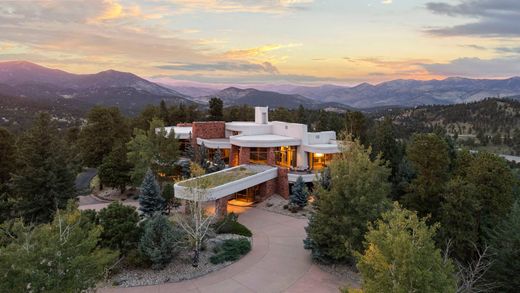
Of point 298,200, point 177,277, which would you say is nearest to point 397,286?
point 177,277

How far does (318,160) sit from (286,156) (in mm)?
3326

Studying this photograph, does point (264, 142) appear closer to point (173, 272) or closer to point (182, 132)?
point (182, 132)

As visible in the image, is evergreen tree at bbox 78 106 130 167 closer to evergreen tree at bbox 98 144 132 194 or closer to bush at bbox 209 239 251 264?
evergreen tree at bbox 98 144 132 194

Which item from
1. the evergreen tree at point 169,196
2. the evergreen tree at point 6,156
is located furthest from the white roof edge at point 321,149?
the evergreen tree at point 6,156

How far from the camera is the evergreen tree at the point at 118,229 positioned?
17.3 m

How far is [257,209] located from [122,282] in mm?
14072

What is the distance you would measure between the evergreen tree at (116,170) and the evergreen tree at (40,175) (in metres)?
9.16

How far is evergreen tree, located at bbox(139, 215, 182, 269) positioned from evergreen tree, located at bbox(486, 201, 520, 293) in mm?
15139

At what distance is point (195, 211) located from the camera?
17.9m

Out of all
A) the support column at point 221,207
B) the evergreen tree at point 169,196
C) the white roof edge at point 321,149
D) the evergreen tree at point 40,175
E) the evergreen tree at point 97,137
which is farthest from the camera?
the evergreen tree at point 97,137

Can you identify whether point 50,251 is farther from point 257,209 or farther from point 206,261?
point 257,209

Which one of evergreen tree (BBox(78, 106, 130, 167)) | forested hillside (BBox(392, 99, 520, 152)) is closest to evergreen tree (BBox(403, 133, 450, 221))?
evergreen tree (BBox(78, 106, 130, 167))

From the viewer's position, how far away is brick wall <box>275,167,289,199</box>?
3093 cm

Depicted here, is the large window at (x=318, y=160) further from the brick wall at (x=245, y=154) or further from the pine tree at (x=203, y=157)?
the pine tree at (x=203, y=157)
